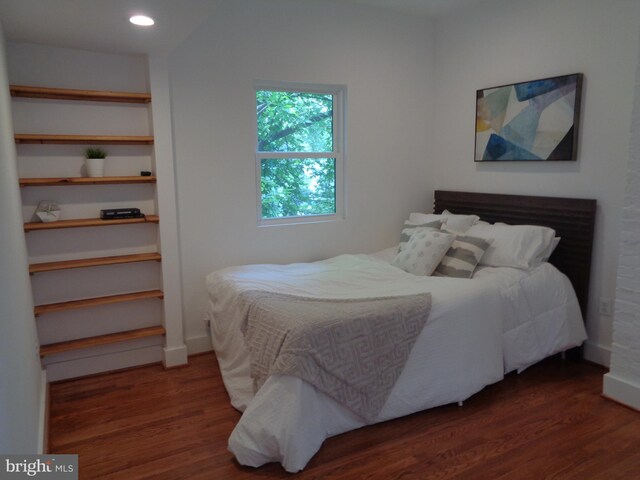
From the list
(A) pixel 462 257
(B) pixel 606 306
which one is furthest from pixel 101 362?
(B) pixel 606 306

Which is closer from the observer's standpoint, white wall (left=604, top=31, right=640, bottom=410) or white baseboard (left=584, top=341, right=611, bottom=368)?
white wall (left=604, top=31, right=640, bottom=410)

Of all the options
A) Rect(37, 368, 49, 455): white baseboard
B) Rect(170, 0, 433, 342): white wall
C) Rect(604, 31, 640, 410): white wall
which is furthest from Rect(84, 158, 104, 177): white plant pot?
Rect(604, 31, 640, 410): white wall

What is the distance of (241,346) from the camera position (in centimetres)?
272

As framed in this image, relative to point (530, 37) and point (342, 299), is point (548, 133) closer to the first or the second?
point (530, 37)

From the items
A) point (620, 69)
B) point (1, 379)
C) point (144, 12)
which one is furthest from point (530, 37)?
point (1, 379)

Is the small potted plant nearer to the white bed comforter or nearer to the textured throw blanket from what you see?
the white bed comforter

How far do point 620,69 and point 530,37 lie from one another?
0.72 meters

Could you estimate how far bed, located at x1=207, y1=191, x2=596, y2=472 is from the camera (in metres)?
2.15

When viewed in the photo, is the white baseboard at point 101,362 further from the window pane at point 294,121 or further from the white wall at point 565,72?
the white wall at point 565,72

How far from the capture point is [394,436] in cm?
237

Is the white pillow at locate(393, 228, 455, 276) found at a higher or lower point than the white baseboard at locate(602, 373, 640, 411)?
higher

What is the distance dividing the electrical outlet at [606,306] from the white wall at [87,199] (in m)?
3.00

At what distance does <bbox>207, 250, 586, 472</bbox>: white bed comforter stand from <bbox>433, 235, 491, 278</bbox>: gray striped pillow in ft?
0.30

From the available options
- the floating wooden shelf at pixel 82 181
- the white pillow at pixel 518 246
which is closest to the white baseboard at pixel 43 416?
the floating wooden shelf at pixel 82 181
